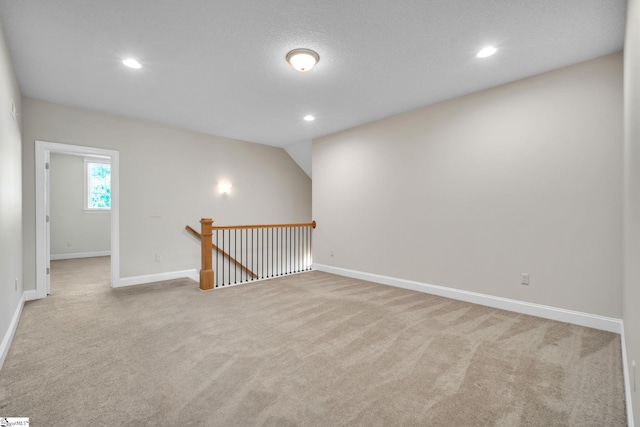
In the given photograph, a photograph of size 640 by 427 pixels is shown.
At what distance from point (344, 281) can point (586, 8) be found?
4.02 metres

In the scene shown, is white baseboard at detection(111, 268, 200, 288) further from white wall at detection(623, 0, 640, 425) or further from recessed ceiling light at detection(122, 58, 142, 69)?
white wall at detection(623, 0, 640, 425)

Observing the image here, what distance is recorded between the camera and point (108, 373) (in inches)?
78.2

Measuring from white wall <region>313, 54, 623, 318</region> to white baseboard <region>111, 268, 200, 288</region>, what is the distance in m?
3.10

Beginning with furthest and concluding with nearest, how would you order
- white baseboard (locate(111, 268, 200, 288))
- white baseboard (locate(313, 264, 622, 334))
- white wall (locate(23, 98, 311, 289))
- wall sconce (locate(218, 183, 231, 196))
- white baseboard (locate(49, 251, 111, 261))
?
white baseboard (locate(49, 251, 111, 261))
wall sconce (locate(218, 183, 231, 196))
white baseboard (locate(111, 268, 200, 288))
white wall (locate(23, 98, 311, 289))
white baseboard (locate(313, 264, 622, 334))

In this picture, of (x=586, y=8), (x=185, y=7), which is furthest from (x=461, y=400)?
(x=185, y=7)

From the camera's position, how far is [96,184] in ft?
24.5

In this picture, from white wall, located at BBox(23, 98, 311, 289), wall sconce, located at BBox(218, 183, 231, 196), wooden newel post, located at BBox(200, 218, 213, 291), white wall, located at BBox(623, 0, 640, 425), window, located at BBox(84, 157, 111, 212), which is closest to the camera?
white wall, located at BBox(623, 0, 640, 425)

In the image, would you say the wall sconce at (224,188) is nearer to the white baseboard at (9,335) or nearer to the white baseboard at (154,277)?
the white baseboard at (154,277)

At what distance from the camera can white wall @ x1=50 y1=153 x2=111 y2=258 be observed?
6859mm

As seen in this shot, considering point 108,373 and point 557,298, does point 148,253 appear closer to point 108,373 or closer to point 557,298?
point 108,373

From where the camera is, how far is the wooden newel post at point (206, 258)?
4094mm

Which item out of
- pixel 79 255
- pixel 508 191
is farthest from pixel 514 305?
pixel 79 255

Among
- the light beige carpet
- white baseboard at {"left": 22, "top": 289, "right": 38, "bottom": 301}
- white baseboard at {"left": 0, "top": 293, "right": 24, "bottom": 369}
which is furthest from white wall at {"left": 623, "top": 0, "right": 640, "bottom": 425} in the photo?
white baseboard at {"left": 22, "top": 289, "right": 38, "bottom": 301}

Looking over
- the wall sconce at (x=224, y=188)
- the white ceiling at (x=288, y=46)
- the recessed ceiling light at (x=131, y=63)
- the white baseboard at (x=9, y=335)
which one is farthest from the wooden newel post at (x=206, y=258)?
the recessed ceiling light at (x=131, y=63)
